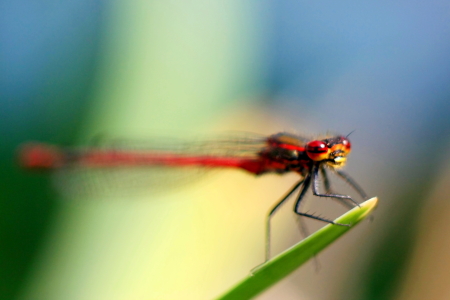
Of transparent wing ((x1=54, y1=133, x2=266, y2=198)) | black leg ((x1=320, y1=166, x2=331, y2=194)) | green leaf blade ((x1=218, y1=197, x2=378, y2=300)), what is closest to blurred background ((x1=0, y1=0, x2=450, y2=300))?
transparent wing ((x1=54, y1=133, x2=266, y2=198))

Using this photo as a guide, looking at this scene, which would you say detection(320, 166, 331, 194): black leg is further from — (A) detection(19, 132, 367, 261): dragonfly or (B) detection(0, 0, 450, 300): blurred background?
(B) detection(0, 0, 450, 300): blurred background

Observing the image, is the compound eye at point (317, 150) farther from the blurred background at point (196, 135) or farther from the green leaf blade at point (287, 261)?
the green leaf blade at point (287, 261)

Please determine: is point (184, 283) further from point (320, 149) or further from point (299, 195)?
point (320, 149)

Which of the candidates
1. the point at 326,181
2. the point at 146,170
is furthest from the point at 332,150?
the point at 146,170

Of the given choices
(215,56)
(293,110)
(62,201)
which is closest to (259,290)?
(62,201)

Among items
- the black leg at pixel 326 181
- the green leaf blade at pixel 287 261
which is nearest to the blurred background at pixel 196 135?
the black leg at pixel 326 181

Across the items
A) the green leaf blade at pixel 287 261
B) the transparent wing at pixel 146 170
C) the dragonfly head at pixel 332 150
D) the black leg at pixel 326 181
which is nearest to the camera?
the green leaf blade at pixel 287 261

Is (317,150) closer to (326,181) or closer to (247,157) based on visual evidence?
(326,181)

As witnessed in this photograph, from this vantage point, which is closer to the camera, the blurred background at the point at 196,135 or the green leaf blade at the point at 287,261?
the green leaf blade at the point at 287,261
